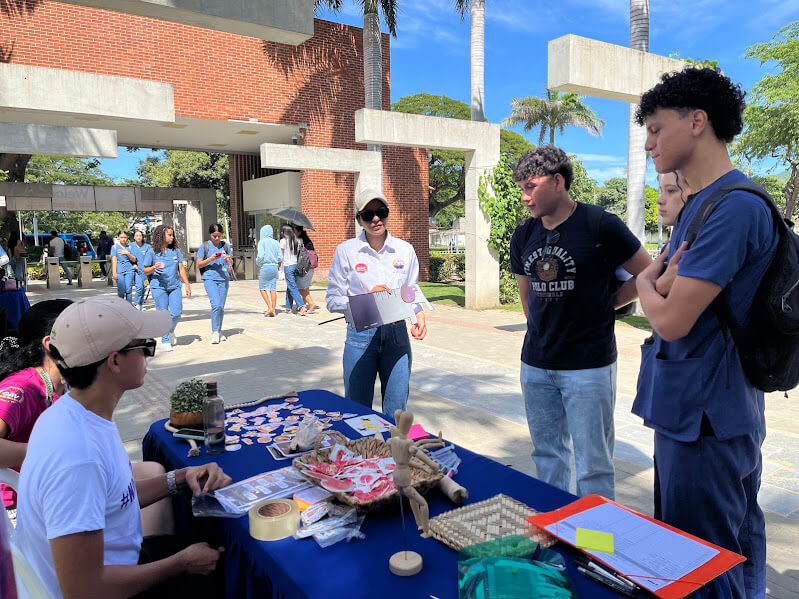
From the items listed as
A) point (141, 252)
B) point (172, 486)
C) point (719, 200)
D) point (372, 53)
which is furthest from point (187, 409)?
point (372, 53)

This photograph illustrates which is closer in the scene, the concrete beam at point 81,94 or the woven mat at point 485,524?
the woven mat at point 485,524

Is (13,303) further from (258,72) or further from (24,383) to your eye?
(258,72)

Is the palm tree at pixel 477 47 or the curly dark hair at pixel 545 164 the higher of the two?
the palm tree at pixel 477 47

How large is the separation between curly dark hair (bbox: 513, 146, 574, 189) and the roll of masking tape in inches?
73.3

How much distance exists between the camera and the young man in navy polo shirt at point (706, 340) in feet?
5.12

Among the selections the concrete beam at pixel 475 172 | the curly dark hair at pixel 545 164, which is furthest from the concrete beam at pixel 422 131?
the curly dark hair at pixel 545 164

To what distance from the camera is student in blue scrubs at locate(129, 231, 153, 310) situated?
8.89m

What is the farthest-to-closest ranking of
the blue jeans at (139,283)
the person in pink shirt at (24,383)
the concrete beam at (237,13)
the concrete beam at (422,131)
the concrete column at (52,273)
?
the concrete column at (52,273) < the concrete beam at (422,131) < the blue jeans at (139,283) < the concrete beam at (237,13) < the person in pink shirt at (24,383)

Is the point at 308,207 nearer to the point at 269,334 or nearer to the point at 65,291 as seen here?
the point at 65,291

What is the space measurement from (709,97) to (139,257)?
909cm

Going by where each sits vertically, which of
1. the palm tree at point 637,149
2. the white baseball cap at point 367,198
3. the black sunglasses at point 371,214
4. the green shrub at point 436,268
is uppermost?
the palm tree at point 637,149

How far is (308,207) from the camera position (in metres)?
18.7

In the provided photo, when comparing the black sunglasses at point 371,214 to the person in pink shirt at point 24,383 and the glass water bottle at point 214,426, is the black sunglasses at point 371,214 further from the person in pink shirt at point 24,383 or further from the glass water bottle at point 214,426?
the person in pink shirt at point 24,383

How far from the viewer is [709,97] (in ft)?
5.58
